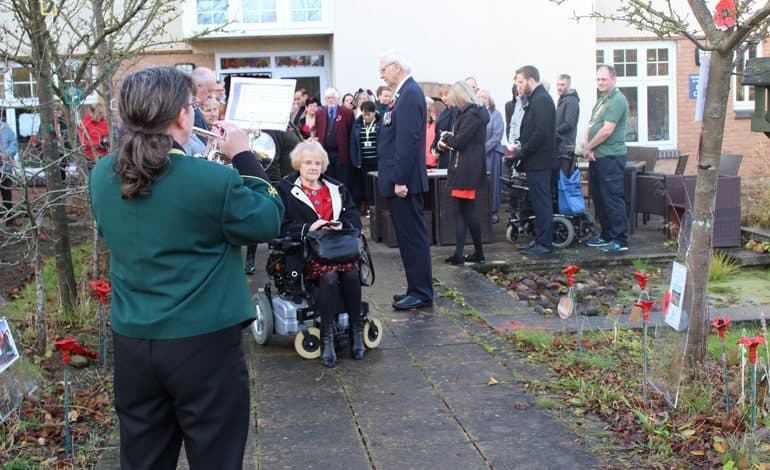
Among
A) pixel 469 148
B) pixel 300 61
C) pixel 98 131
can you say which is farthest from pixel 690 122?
pixel 98 131

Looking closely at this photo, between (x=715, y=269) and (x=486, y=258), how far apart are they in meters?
2.34

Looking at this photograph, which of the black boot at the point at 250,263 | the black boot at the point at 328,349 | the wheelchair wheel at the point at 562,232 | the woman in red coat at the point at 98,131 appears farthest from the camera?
the wheelchair wheel at the point at 562,232

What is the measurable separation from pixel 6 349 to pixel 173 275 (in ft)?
7.23

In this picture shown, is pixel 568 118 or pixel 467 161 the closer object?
pixel 467 161

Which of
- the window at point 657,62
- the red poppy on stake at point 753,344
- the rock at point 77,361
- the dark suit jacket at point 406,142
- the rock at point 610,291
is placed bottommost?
the rock at point 610,291

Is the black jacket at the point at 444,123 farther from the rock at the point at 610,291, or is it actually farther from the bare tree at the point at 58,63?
the bare tree at the point at 58,63

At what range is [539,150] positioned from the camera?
390 inches

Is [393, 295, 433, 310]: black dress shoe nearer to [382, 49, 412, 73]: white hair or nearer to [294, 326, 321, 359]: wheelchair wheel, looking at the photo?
[294, 326, 321, 359]: wheelchair wheel

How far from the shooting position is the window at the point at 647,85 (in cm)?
1869

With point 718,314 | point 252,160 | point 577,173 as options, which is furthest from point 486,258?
point 252,160

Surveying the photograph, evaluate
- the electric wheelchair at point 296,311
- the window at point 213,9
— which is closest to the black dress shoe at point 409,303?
the electric wheelchair at point 296,311

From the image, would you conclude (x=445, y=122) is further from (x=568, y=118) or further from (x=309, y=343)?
(x=309, y=343)

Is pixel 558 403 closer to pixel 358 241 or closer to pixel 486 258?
pixel 358 241

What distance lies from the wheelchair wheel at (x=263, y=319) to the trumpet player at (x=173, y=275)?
322 centimetres
